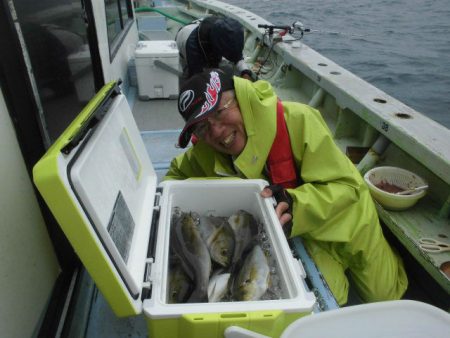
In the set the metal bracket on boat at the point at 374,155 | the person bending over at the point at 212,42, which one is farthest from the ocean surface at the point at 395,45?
the person bending over at the point at 212,42

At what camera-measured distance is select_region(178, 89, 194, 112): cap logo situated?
156cm

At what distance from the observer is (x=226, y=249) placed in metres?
1.54

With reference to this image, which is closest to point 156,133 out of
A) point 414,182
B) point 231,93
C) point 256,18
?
point 231,93

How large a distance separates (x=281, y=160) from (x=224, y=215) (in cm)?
43

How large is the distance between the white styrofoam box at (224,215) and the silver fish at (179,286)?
13 cm

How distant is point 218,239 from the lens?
1572 millimetres

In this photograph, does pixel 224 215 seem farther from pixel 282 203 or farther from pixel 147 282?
pixel 147 282

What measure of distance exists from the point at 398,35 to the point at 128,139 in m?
11.3

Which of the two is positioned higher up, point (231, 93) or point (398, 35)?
point (231, 93)

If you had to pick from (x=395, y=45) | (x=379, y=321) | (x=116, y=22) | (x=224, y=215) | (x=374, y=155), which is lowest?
(x=395, y=45)

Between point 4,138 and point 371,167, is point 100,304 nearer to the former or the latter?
point 4,138

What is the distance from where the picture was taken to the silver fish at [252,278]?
1227 mm

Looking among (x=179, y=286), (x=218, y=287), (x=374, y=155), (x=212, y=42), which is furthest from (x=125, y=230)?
(x=212, y=42)

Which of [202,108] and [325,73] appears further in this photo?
[325,73]
